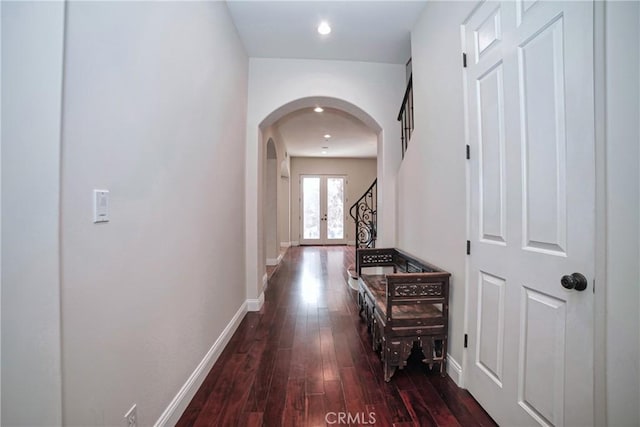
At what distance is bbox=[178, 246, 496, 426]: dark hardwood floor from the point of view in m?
1.52

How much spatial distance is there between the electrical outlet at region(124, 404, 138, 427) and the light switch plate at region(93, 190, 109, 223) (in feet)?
2.78

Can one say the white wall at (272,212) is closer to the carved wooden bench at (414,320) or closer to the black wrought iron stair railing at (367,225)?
the black wrought iron stair railing at (367,225)

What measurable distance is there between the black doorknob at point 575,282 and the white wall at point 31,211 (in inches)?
71.7

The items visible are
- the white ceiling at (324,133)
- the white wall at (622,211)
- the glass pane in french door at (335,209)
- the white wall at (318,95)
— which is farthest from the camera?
the glass pane in french door at (335,209)

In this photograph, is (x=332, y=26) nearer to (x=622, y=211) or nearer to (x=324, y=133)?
(x=622, y=211)

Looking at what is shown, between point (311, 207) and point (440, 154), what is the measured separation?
23.0 ft

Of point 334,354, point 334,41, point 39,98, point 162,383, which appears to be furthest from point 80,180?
point 334,41

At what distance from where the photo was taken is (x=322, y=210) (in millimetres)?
8930

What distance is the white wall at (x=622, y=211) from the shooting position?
0.87m

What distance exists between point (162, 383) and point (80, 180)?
112cm

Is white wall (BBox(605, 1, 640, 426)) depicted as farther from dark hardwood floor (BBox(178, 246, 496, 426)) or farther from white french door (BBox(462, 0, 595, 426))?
dark hardwood floor (BBox(178, 246, 496, 426))

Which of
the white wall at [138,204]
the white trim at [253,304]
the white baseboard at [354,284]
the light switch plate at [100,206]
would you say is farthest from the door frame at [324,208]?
the light switch plate at [100,206]

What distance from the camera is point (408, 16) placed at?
241 centimetres

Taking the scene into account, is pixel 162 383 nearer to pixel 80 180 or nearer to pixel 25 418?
pixel 25 418
